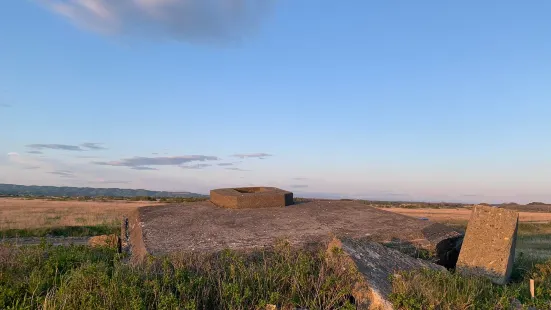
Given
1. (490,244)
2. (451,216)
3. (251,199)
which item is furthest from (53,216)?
(451,216)

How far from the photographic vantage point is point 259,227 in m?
7.99

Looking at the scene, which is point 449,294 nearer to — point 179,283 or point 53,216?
point 179,283

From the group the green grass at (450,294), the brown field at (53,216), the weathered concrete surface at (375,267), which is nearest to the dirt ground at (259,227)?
the weathered concrete surface at (375,267)

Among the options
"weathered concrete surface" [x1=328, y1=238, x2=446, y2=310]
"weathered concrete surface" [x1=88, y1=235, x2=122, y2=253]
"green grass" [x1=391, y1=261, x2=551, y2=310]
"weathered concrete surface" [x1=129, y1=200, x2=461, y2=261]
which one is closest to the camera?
"green grass" [x1=391, y1=261, x2=551, y2=310]

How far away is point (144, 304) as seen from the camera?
4316 mm

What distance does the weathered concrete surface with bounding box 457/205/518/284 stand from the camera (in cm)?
695

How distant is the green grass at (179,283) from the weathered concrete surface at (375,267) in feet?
0.58

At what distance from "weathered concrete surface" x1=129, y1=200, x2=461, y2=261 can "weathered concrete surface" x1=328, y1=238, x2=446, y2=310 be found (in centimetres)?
75

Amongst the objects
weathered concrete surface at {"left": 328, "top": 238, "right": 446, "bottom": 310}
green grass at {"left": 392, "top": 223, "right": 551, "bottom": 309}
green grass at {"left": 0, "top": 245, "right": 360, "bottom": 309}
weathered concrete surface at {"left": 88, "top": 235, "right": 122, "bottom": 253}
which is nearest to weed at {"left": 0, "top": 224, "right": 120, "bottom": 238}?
weathered concrete surface at {"left": 88, "top": 235, "right": 122, "bottom": 253}

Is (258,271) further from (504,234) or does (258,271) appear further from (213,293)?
(504,234)

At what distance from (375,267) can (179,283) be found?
2.61 metres

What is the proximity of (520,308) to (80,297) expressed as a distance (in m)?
4.88

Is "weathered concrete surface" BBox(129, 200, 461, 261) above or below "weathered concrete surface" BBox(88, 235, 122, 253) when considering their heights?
above

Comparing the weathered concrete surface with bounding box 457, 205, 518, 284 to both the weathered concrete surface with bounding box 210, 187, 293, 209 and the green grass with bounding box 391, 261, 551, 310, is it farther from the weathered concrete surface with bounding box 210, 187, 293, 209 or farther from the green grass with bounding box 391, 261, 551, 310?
the weathered concrete surface with bounding box 210, 187, 293, 209
